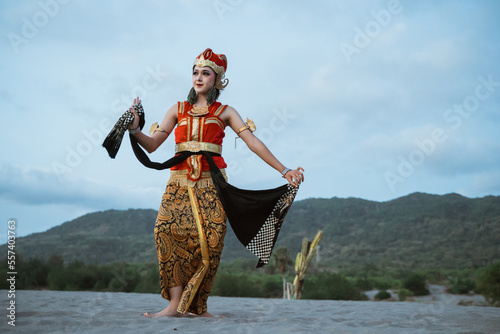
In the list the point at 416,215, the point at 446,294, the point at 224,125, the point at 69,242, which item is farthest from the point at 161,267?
the point at 416,215

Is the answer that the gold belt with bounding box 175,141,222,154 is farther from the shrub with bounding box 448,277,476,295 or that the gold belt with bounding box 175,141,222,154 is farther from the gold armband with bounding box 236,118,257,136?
the shrub with bounding box 448,277,476,295

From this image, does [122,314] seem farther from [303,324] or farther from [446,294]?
[446,294]

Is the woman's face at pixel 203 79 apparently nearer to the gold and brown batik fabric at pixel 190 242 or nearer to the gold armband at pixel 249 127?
the gold armband at pixel 249 127

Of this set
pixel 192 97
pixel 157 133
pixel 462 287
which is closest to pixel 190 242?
pixel 157 133

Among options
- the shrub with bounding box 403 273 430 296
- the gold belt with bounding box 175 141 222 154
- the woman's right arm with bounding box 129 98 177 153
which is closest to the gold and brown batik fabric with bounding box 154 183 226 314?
the gold belt with bounding box 175 141 222 154

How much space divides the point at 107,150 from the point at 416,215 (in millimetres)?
57315

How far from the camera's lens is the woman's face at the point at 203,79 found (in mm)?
4406

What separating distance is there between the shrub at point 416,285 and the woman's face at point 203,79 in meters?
22.5

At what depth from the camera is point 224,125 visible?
445 centimetres

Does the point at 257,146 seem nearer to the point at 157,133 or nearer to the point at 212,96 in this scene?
the point at 212,96

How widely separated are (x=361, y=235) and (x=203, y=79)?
5309cm

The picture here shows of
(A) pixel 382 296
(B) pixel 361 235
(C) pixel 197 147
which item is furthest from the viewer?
(B) pixel 361 235

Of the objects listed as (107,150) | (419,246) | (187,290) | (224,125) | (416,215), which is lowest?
(187,290)

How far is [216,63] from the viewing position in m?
4.47
